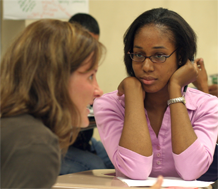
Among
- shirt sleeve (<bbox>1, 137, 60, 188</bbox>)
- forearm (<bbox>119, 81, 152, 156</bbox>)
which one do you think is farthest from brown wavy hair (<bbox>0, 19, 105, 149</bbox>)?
forearm (<bbox>119, 81, 152, 156</bbox>)

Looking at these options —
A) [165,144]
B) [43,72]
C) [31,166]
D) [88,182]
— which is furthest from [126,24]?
[31,166]

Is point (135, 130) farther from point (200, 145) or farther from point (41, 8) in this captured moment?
point (41, 8)

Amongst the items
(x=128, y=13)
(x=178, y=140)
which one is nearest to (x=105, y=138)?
(x=178, y=140)

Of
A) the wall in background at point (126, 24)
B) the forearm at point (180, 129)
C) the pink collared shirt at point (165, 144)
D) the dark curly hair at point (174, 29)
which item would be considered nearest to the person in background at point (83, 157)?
the dark curly hair at point (174, 29)

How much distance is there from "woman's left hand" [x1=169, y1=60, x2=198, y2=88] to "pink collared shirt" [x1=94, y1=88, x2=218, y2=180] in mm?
74

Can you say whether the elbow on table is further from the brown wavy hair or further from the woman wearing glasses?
the brown wavy hair

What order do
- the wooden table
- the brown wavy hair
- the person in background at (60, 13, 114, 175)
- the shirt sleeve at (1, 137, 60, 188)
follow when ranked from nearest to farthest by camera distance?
1. the shirt sleeve at (1, 137, 60, 188)
2. the brown wavy hair
3. the wooden table
4. the person in background at (60, 13, 114, 175)

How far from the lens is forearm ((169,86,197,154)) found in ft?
3.42

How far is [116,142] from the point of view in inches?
44.4

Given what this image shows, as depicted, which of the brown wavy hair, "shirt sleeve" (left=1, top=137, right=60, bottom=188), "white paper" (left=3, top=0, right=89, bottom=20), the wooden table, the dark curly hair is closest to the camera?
"shirt sleeve" (left=1, top=137, right=60, bottom=188)

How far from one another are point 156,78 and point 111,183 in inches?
19.0

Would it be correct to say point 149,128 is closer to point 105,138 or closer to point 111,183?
point 105,138

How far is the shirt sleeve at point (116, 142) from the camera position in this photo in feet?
3.39

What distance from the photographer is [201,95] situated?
1.22 metres
